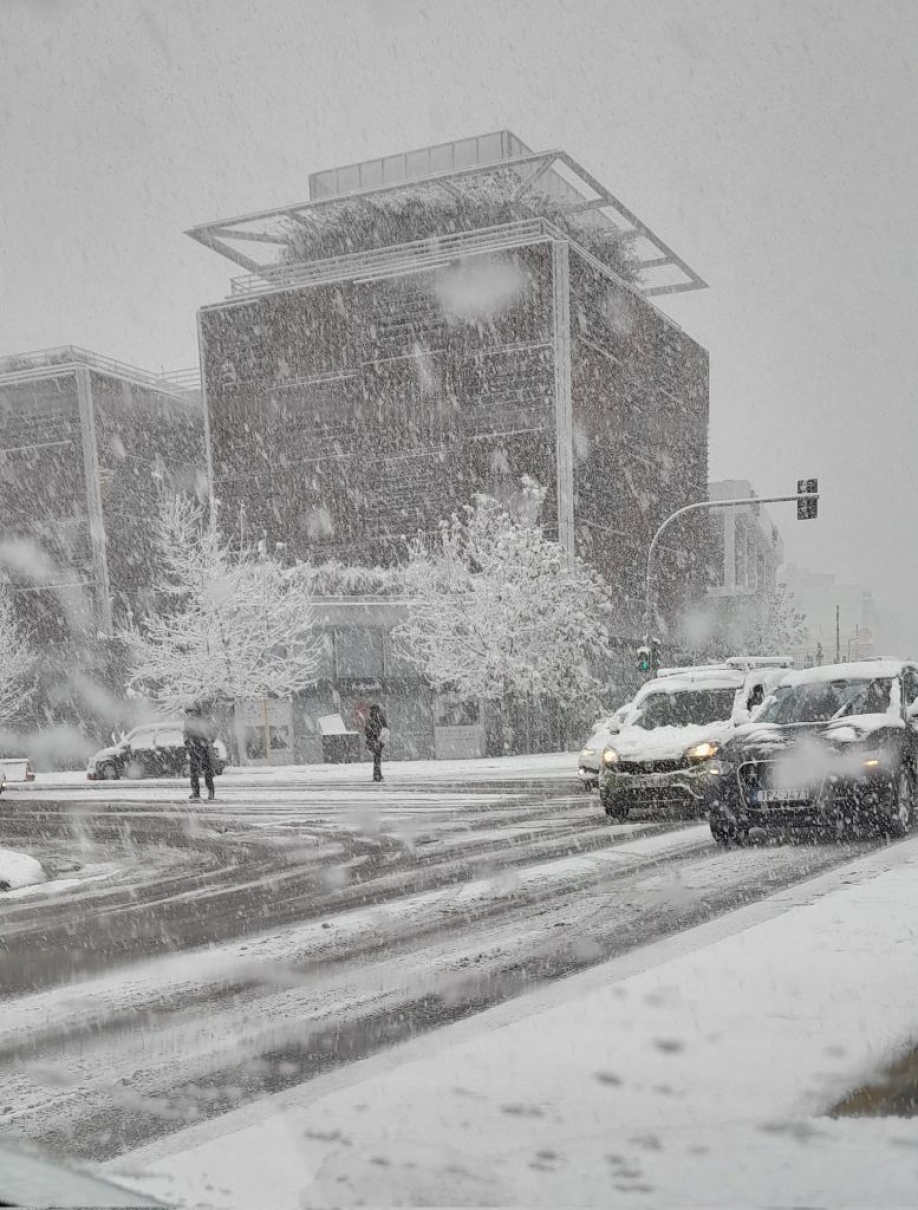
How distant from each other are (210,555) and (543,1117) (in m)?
38.0

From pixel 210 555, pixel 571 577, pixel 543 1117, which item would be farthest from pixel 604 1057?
pixel 210 555

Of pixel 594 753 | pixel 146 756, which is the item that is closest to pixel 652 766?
pixel 594 753

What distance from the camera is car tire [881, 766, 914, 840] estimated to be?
10379 millimetres

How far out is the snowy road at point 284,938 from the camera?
440cm

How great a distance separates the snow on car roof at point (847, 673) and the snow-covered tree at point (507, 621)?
22.8 meters

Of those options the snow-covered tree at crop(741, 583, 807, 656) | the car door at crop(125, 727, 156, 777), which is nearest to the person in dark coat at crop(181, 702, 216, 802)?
the car door at crop(125, 727, 156, 777)

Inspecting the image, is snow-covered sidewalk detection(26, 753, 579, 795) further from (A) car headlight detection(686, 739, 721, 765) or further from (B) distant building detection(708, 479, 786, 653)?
(B) distant building detection(708, 479, 786, 653)

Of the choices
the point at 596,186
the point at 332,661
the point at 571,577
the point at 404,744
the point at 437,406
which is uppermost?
the point at 596,186

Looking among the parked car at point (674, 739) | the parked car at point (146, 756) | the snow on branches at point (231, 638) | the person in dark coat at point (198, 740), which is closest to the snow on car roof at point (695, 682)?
the parked car at point (674, 739)

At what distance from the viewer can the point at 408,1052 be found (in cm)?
439

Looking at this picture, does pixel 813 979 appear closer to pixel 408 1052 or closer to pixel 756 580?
pixel 408 1052

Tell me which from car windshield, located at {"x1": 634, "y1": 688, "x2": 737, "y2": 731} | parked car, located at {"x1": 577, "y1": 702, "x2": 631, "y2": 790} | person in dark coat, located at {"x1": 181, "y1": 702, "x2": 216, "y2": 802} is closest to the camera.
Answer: car windshield, located at {"x1": 634, "y1": 688, "x2": 737, "y2": 731}

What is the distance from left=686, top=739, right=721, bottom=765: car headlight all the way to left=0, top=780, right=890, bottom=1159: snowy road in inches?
31.7

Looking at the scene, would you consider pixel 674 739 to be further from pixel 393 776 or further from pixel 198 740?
pixel 393 776
